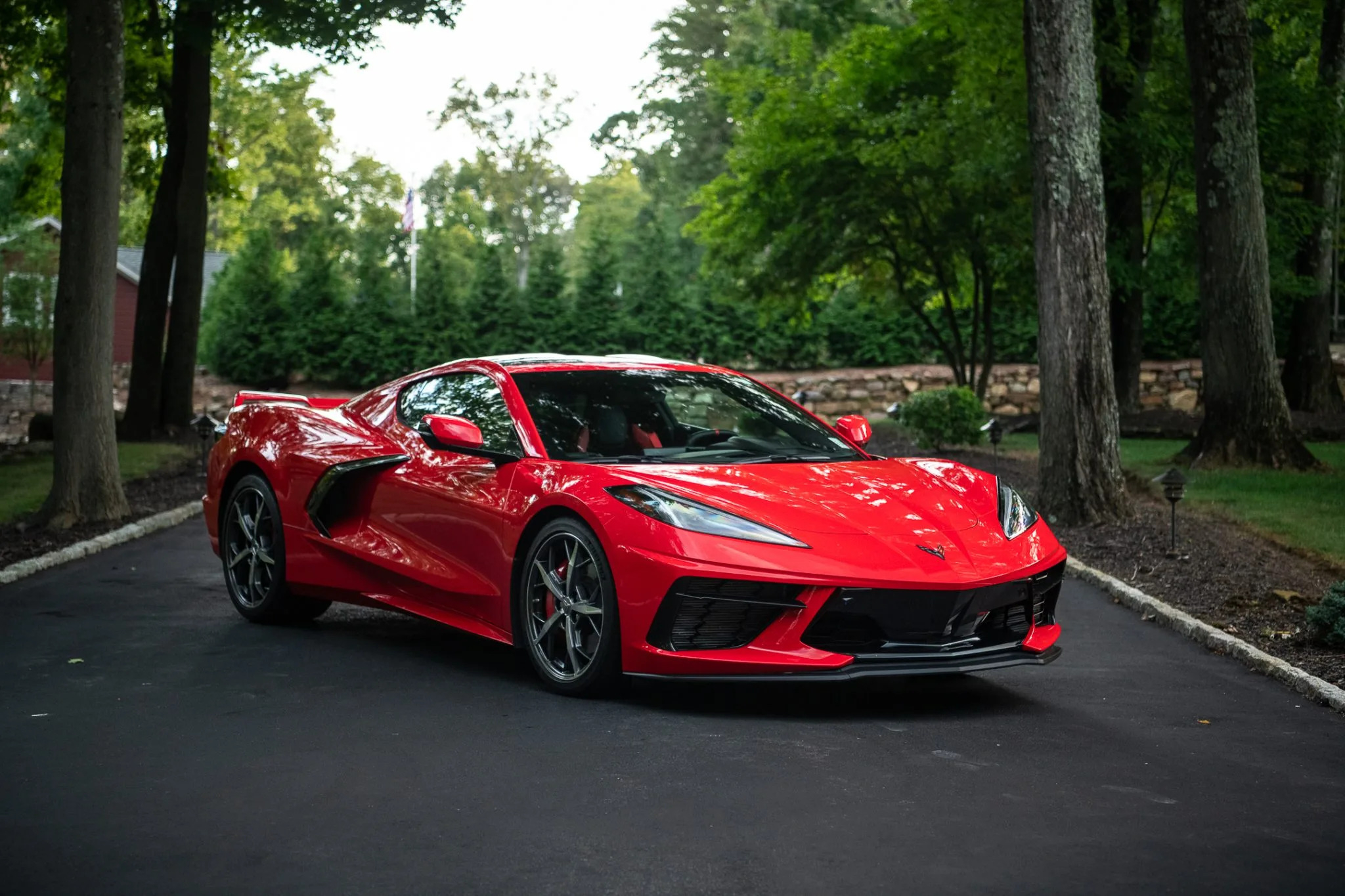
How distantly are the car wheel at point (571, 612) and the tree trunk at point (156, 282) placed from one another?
1934cm

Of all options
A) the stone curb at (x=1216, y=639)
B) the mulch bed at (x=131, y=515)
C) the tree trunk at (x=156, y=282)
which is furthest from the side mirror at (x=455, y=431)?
the tree trunk at (x=156, y=282)

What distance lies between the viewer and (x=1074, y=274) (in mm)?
13867

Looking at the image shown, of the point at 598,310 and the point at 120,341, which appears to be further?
the point at 120,341

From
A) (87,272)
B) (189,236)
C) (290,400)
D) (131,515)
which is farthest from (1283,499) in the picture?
(189,236)

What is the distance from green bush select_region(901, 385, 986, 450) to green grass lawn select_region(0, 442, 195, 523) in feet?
35.5

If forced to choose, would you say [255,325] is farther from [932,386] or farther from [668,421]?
[668,421]

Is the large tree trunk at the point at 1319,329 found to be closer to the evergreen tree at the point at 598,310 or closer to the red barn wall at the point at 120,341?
the evergreen tree at the point at 598,310

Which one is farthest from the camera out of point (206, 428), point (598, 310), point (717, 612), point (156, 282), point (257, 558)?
point (598, 310)

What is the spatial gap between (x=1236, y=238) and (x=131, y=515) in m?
12.0

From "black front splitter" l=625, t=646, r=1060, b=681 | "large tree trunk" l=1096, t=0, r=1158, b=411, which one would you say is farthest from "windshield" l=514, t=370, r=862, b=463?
"large tree trunk" l=1096, t=0, r=1158, b=411

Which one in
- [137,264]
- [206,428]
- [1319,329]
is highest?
[137,264]

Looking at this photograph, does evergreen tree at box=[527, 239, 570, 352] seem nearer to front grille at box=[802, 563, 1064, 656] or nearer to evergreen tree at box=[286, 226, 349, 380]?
evergreen tree at box=[286, 226, 349, 380]

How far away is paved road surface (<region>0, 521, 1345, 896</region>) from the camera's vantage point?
4.39 meters

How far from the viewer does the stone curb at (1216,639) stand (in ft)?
23.6
